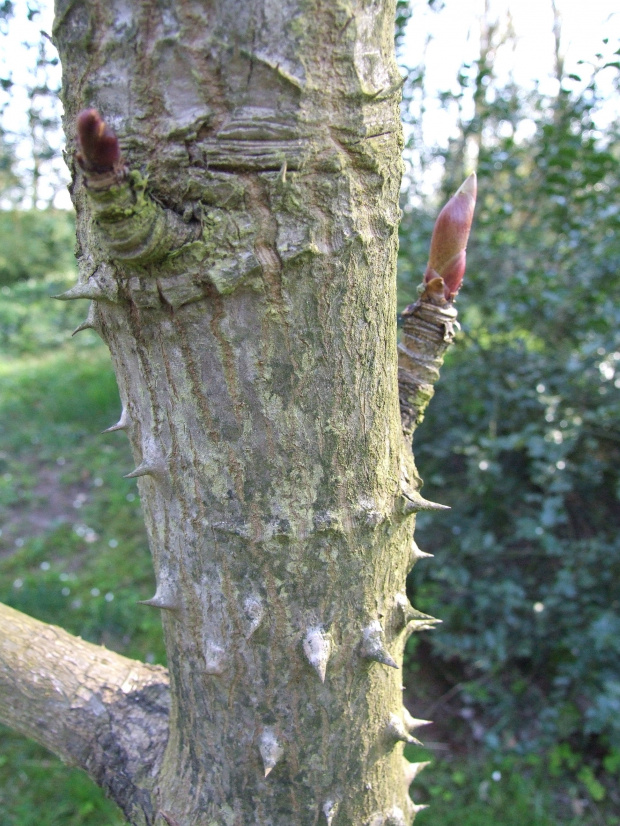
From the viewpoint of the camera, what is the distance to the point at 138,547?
4.01m

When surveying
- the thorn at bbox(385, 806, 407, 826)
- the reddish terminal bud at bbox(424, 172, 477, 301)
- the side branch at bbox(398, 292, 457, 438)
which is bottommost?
the thorn at bbox(385, 806, 407, 826)

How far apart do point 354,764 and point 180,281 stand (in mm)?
805

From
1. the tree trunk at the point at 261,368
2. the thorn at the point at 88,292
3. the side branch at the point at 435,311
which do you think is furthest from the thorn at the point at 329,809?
the thorn at the point at 88,292

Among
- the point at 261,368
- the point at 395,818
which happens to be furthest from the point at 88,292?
the point at 395,818

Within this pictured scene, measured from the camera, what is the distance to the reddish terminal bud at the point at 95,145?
0.54 m

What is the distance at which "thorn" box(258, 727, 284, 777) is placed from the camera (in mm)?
944

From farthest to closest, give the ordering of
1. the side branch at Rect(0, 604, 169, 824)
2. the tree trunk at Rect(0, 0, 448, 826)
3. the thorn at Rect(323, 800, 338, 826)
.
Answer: the side branch at Rect(0, 604, 169, 824)
the thorn at Rect(323, 800, 338, 826)
the tree trunk at Rect(0, 0, 448, 826)

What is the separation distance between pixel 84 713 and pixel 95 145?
3.53 ft

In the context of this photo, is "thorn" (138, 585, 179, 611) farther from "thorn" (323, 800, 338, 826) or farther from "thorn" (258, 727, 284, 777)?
"thorn" (323, 800, 338, 826)

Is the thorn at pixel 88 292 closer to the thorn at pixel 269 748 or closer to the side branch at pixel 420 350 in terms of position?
the side branch at pixel 420 350

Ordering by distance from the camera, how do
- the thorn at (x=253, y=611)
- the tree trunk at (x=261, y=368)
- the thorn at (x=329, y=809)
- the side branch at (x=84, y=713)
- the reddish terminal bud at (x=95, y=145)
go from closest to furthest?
1. the reddish terminal bud at (x=95, y=145)
2. the tree trunk at (x=261, y=368)
3. the thorn at (x=253, y=611)
4. the thorn at (x=329, y=809)
5. the side branch at (x=84, y=713)

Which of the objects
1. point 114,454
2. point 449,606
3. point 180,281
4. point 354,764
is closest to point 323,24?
point 180,281

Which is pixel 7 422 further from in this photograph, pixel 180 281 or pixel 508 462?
pixel 180 281

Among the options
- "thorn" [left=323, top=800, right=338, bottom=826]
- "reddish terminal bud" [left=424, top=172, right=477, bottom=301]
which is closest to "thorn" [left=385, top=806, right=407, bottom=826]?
"thorn" [left=323, top=800, right=338, bottom=826]
